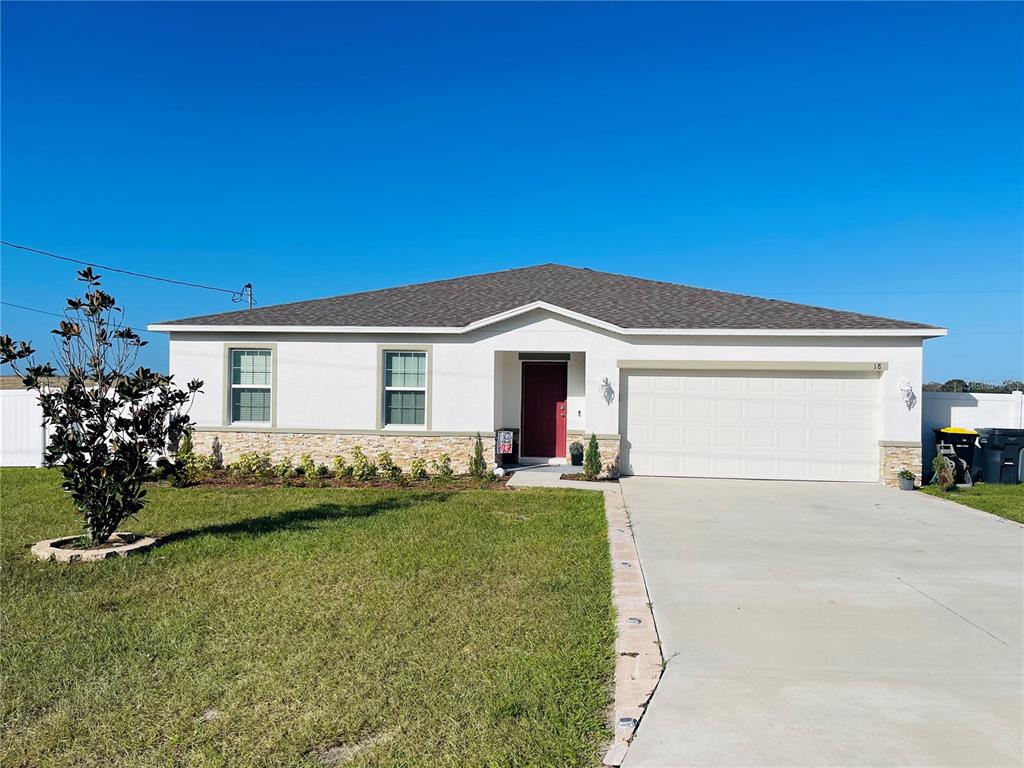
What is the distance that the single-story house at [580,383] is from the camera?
13242 mm

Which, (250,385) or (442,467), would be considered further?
(250,385)

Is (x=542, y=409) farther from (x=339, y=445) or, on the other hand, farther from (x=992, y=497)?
(x=992, y=497)

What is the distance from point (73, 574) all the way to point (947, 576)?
28.8ft

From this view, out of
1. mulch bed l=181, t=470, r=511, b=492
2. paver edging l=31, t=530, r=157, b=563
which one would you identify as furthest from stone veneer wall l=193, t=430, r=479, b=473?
paver edging l=31, t=530, r=157, b=563

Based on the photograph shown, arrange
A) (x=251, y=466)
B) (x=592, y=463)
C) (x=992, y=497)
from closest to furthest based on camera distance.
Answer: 1. (x=992, y=497)
2. (x=592, y=463)
3. (x=251, y=466)

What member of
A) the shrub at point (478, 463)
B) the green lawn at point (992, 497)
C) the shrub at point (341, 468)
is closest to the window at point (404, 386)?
the shrub at point (341, 468)

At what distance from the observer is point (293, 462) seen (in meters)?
14.4

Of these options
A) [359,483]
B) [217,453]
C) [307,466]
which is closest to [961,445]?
[359,483]

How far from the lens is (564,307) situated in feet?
46.5

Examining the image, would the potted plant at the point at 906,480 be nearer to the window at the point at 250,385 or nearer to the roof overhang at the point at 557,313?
the roof overhang at the point at 557,313

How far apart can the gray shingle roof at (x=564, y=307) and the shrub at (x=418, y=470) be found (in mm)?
2941

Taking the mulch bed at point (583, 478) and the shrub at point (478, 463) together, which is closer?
the mulch bed at point (583, 478)

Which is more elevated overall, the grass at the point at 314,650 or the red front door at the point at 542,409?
the red front door at the point at 542,409

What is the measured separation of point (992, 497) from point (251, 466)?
14389 mm
